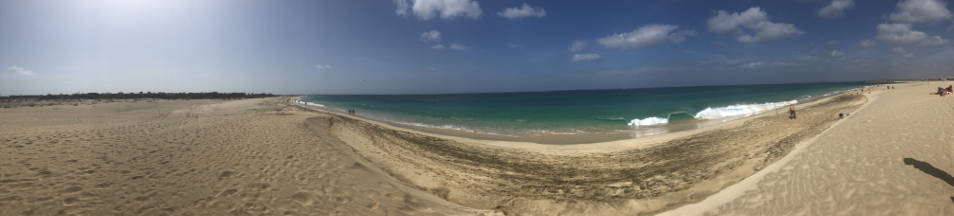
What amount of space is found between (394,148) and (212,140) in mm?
5766

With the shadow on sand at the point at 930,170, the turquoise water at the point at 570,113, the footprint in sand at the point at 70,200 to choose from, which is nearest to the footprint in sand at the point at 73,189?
the footprint in sand at the point at 70,200

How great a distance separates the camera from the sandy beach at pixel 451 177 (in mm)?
5051

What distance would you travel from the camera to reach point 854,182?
5691mm

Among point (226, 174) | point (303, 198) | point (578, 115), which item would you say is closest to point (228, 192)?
point (226, 174)

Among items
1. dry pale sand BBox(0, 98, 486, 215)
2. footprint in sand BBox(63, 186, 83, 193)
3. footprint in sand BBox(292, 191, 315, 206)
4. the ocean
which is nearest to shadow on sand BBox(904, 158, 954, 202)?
dry pale sand BBox(0, 98, 486, 215)

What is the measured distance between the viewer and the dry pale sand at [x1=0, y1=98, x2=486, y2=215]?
4.82 meters

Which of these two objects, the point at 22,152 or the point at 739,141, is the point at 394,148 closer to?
the point at 22,152

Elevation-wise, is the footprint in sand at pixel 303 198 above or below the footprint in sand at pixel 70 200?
below

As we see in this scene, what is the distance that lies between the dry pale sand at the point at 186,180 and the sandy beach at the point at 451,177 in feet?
0.09

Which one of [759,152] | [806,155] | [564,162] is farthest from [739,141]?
[564,162]

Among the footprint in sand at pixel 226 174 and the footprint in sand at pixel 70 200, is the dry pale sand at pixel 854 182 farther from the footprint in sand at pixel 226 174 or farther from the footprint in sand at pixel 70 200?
the footprint in sand at pixel 70 200

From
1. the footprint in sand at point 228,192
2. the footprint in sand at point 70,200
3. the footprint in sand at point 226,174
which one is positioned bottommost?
the footprint in sand at point 228,192

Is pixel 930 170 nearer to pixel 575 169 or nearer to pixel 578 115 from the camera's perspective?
pixel 575 169

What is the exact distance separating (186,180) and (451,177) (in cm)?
562
